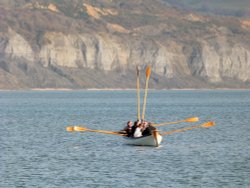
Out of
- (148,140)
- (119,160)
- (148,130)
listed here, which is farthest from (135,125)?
(119,160)

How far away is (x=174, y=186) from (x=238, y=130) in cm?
4542

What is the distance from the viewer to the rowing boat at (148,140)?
225 feet

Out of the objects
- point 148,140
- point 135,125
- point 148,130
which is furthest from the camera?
point 135,125

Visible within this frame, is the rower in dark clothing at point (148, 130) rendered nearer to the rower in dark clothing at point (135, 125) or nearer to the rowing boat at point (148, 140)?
the rowing boat at point (148, 140)

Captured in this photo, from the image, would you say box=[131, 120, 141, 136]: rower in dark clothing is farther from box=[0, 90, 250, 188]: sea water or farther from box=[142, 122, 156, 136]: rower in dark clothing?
box=[0, 90, 250, 188]: sea water

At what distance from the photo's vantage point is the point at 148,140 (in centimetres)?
6938

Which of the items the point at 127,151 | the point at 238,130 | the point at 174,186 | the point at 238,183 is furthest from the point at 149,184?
the point at 238,130

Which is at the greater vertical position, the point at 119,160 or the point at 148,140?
the point at 148,140

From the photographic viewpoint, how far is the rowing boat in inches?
2699

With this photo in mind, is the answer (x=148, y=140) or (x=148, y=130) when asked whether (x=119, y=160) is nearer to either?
(x=148, y=130)

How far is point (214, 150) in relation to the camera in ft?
225

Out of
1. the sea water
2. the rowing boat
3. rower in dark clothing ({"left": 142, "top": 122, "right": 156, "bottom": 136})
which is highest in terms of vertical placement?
rower in dark clothing ({"left": 142, "top": 122, "right": 156, "bottom": 136})

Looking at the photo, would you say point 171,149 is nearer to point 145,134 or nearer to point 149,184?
point 145,134

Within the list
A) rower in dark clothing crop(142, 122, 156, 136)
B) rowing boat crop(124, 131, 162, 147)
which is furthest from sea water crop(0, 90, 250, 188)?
rower in dark clothing crop(142, 122, 156, 136)
